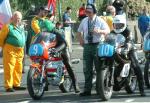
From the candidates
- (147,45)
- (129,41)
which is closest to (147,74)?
(147,45)

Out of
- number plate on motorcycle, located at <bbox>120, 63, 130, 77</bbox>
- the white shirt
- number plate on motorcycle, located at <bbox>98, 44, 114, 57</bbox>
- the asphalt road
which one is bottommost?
the asphalt road

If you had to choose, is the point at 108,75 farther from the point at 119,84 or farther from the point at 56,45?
the point at 56,45

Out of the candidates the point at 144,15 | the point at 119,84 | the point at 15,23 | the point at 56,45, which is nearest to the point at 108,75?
the point at 119,84

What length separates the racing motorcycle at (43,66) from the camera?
1241 cm

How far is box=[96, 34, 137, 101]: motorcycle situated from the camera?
39.3 feet

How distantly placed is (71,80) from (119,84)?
4.26 ft

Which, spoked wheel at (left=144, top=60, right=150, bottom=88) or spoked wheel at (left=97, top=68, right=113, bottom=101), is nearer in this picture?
spoked wheel at (left=97, top=68, right=113, bottom=101)

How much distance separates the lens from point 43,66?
12.6m

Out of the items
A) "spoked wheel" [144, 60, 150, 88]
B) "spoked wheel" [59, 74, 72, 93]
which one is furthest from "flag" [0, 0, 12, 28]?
"spoked wheel" [144, 60, 150, 88]

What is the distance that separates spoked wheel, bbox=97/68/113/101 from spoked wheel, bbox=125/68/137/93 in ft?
2.59

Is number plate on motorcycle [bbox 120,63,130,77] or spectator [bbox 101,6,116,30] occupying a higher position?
spectator [bbox 101,6,116,30]

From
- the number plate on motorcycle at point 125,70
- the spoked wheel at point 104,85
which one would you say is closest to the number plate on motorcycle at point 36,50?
the spoked wheel at point 104,85

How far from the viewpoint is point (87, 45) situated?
518 inches

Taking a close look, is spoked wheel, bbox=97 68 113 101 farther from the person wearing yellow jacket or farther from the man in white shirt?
the person wearing yellow jacket
